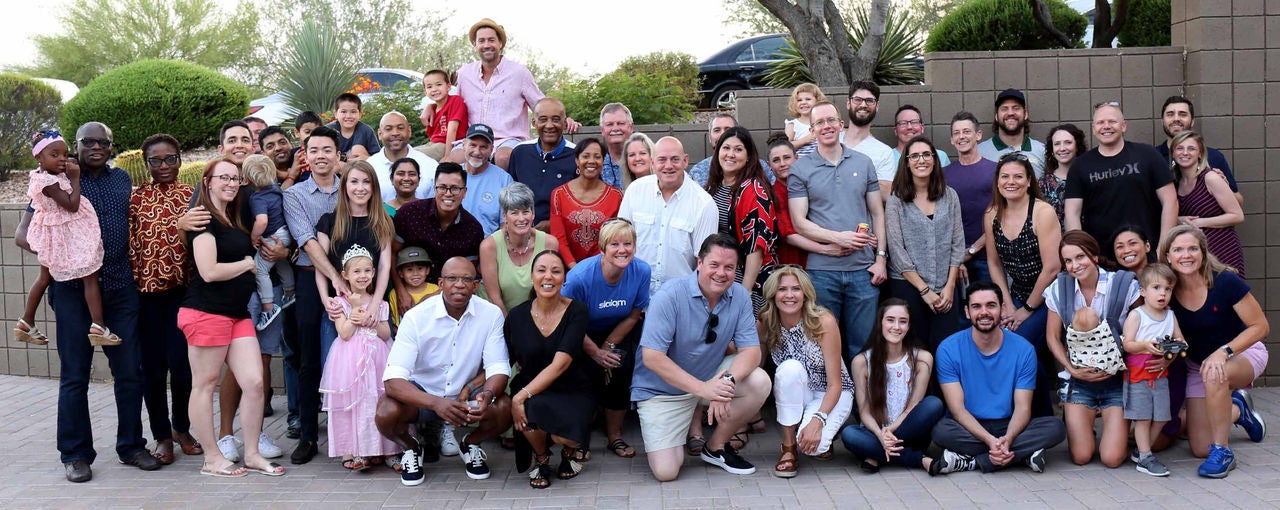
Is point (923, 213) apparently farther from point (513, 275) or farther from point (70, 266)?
point (70, 266)

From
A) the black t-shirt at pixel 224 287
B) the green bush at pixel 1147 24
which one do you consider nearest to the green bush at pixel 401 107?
the black t-shirt at pixel 224 287

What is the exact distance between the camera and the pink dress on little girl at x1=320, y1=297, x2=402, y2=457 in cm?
596

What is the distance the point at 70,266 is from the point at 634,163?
11.0ft

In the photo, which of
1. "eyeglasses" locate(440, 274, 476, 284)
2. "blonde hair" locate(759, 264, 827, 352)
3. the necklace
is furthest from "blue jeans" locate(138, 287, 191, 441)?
"blonde hair" locate(759, 264, 827, 352)

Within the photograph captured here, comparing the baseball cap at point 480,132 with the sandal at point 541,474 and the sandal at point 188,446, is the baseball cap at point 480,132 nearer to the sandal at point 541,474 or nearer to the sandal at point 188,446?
the sandal at point 541,474

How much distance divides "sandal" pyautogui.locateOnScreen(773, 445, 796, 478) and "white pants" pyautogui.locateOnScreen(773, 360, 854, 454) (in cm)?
13

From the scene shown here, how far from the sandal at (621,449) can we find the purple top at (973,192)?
8.30 ft

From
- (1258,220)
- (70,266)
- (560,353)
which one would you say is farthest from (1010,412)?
(70,266)

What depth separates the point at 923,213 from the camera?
6461mm

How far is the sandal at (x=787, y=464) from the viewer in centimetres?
574

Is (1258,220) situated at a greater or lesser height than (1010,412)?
greater

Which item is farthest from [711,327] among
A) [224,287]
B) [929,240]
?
[224,287]

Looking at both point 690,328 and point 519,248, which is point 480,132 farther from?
point 690,328

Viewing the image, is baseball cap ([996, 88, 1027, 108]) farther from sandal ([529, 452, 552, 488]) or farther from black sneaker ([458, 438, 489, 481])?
black sneaker ([458, 438, 489, 481])
